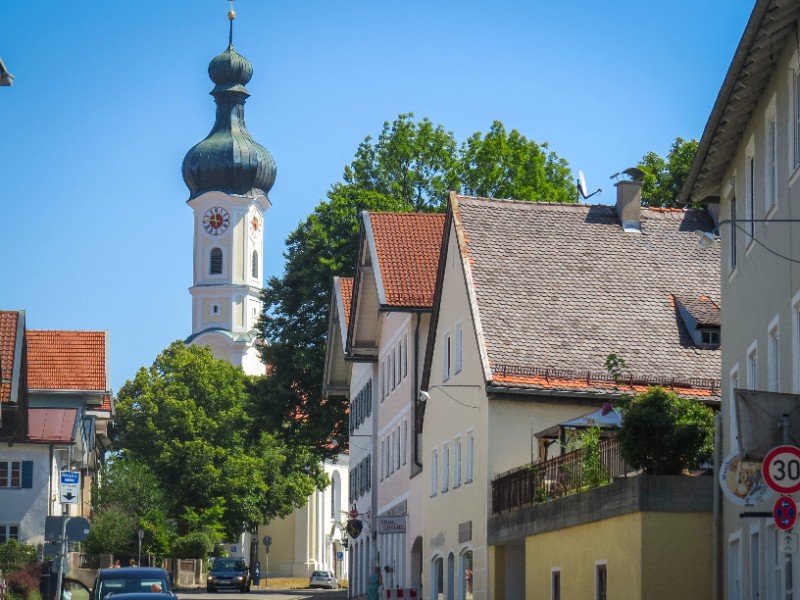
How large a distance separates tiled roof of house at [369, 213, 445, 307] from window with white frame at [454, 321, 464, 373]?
629 cm

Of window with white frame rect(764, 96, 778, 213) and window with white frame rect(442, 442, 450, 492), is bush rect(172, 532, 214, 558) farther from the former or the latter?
window with white frame rect(764, 96, 778, 213)

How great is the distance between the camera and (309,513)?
110m

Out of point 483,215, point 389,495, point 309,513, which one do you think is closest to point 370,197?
point 389,495

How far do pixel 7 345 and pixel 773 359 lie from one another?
34.6m

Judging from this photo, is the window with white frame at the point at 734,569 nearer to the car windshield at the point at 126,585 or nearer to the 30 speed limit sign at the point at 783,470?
the 30 speed limit sign at the point at 783,470

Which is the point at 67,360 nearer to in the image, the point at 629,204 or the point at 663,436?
the point at 629,204

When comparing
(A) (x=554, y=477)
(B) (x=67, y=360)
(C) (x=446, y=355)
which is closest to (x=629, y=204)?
(C) (x=446, y=355)

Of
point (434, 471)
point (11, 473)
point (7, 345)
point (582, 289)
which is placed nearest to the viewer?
point (582, 289)

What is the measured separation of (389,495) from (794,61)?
3075cm

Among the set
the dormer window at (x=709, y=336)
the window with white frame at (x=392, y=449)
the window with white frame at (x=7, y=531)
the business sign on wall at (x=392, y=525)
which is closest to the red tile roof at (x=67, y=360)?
the window with white frame at (x=7, y=531)

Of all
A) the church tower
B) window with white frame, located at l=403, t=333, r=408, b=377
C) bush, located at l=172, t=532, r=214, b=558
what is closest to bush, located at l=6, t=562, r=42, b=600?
window with white frame, located at l=403, t=333, r=408, b=377

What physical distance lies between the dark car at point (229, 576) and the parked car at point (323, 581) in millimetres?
21004

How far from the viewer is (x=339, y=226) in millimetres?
56875

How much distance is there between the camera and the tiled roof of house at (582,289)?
31906 millimetres
